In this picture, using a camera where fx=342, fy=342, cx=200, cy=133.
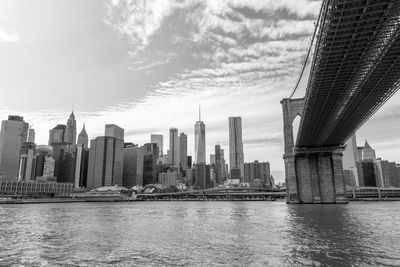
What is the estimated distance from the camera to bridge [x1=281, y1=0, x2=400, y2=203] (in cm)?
1819

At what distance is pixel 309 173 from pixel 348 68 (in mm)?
56617

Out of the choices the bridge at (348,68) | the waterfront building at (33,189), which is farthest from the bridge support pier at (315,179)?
the waterfront building at (33,189)

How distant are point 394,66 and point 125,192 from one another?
554ft

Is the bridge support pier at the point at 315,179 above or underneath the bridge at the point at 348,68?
underneath

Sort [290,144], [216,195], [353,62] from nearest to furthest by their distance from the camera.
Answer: [353,62], [290,144], [216,195]

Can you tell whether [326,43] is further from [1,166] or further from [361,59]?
[1,166]

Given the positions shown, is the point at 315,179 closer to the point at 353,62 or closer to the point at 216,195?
the point at 353,62

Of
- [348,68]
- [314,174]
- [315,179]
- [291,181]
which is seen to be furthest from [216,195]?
[348,68]

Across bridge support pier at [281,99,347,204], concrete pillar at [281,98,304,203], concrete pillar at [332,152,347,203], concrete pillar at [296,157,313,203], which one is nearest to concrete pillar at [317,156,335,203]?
bridge support pier at [281,99,347,204]

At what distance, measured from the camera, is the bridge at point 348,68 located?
18188 mm

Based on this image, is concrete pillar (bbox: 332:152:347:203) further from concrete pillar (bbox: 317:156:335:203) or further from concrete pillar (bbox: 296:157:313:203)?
concrete pillar (bbox: 296:157:313:203)

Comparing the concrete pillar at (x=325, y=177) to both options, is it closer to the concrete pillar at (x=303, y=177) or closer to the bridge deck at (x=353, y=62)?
the concrete pillar at (x=303, y=177)

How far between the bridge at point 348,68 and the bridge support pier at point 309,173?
10.2 meters

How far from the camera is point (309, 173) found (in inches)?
3135
